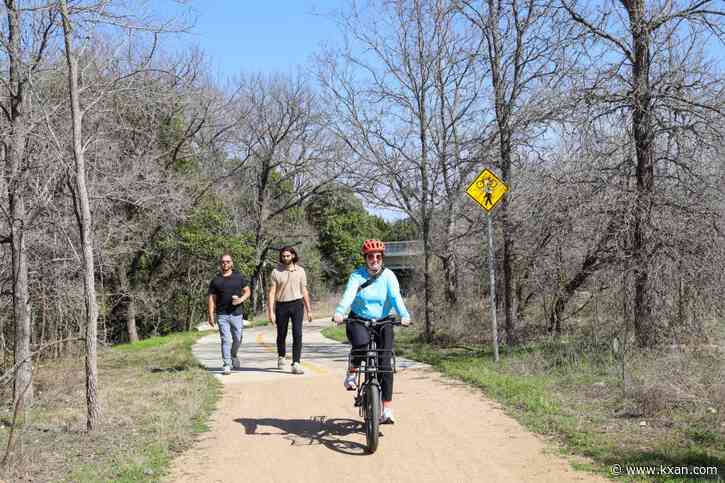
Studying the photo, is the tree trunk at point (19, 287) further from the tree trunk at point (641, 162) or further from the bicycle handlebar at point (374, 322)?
the tree trunk at point (641, 162)

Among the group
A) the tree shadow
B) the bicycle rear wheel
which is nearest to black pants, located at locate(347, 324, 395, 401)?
the bicycle rear wheel

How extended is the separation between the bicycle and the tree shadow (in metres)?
0.25

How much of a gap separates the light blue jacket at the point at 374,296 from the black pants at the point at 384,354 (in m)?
0.18

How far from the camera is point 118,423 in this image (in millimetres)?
7805

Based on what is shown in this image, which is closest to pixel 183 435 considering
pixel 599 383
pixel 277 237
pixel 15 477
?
pixel 15 477

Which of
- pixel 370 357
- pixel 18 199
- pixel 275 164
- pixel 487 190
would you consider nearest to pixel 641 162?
pixel 487 190

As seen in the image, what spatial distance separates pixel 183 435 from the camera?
7.25 m

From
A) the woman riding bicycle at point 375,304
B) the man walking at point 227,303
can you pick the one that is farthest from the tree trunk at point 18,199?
the woman riding bicycle at point 375,304

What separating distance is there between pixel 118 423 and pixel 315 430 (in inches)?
87.0

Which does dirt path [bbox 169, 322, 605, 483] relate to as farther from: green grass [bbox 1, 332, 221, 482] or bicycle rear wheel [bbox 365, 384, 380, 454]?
green grass [bbox 1, 332, 221, 482]

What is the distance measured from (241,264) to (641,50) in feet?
79.9

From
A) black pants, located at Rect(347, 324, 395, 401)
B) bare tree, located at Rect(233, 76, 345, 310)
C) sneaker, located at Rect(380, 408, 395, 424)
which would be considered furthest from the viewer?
bare tree, located at Rect(233, 76, 345, 310)

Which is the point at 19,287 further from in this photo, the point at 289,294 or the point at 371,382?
the point at 371,382

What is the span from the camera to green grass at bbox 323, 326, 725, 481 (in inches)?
242
